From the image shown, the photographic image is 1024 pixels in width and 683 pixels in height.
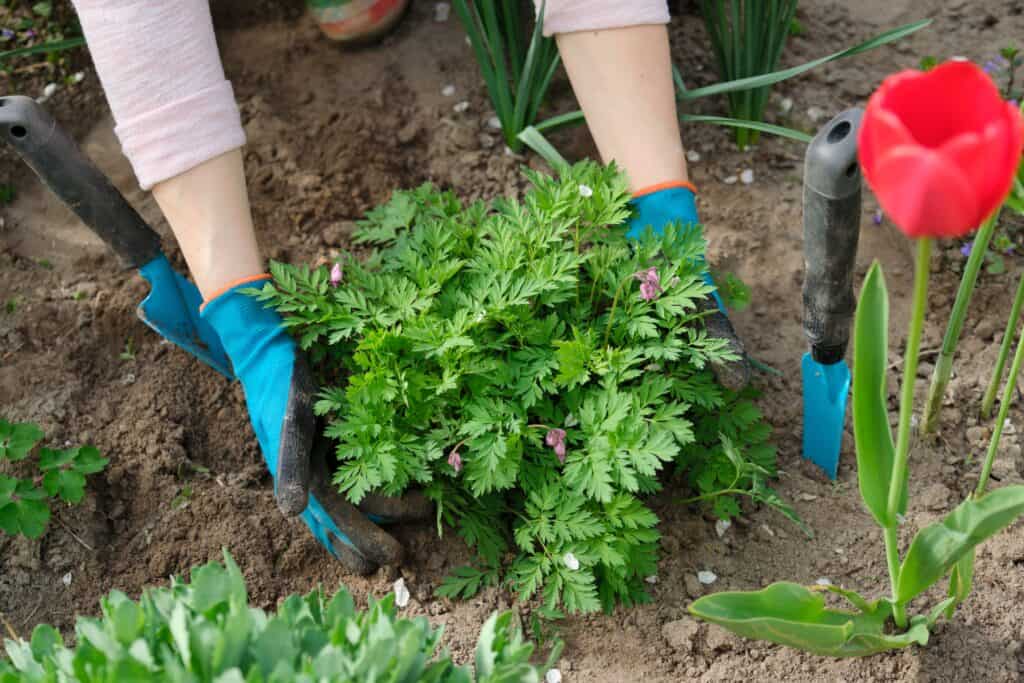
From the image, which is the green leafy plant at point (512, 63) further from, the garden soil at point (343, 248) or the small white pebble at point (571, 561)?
the small white pebble at point (571, 561)

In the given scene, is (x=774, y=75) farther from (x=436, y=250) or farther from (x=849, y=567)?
(x=849, y=567)

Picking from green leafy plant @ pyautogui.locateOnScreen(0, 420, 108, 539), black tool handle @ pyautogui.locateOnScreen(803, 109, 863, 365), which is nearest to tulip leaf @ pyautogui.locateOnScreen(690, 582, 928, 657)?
black tool handle @ pyautogui.locateOnScreen(803, 109, 863, 365)

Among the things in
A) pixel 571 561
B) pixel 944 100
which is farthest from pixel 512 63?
pixel 944 100

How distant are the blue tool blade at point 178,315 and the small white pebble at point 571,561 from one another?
753 millimetres

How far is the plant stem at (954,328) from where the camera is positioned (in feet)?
4.17

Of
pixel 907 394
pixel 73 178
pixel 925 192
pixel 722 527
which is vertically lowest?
pixel 722 527

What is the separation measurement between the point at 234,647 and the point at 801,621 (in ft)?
2.20

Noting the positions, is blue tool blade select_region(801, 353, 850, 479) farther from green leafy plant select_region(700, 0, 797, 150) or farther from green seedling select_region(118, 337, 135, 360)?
green seedling select_region(118, 337, 135, 360)

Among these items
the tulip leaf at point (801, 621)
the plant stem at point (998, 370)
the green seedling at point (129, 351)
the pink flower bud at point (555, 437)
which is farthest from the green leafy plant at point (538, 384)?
the green seedling at point (129, 351)

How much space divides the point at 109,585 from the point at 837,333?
119cm

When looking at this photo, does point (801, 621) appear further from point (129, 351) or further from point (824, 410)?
point (129, 351)

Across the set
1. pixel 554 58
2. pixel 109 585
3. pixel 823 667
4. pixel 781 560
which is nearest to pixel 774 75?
pixel 554 58

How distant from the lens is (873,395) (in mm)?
1099

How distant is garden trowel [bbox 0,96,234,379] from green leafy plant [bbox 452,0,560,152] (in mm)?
703
